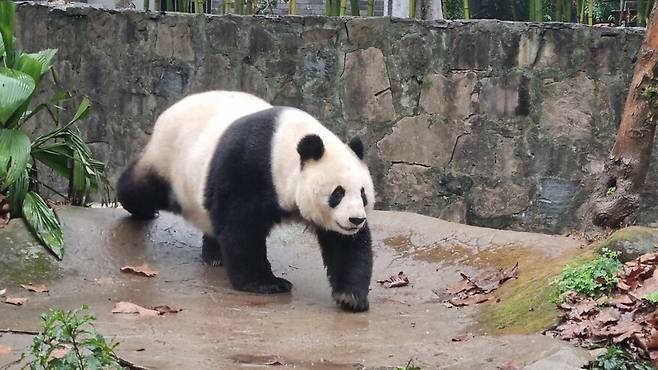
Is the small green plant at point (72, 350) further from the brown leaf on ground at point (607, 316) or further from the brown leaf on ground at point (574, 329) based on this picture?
the brown leaf on ground at point (607, 316)

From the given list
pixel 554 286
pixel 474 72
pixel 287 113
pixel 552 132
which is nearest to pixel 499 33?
pixel 474 72

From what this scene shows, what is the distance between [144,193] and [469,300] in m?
2.37

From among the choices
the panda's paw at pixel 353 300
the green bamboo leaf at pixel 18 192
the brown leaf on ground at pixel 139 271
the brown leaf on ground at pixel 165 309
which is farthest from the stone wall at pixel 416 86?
the brown leaf on ground at pixel 165 309

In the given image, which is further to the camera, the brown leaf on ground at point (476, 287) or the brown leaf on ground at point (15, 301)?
the brown leaf on ground at point (476, 287)

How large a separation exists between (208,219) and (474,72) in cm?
273

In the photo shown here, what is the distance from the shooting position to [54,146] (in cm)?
671

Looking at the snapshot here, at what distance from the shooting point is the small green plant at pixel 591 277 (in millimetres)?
4820

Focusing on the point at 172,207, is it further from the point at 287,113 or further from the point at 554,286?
the point at 554,286

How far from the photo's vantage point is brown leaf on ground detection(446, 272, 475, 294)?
19.8 feet

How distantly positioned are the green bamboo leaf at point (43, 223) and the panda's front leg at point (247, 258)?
0.95 metres

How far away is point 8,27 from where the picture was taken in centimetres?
626

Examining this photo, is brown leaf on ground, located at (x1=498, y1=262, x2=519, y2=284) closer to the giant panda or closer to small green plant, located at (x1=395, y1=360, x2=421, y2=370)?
the giant panda

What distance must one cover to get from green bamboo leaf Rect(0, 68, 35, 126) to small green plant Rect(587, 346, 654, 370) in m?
3.78

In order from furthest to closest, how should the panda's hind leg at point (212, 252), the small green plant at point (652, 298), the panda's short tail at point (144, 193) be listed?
the panda's short tail at point (144, 193), the panda's hind leg at point (212, 252), the small green plant at point (652, 298)
